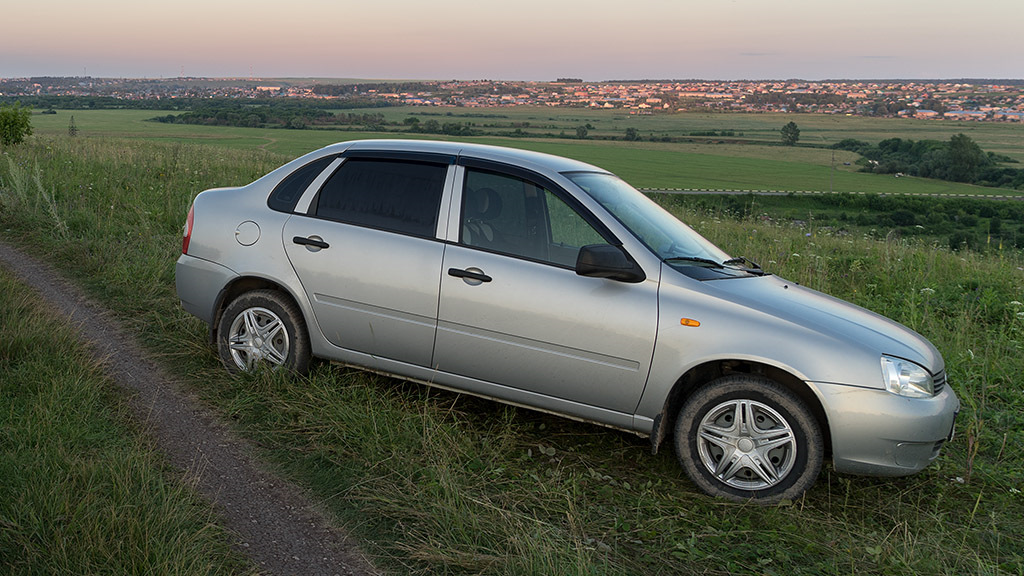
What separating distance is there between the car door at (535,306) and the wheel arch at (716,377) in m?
0.20

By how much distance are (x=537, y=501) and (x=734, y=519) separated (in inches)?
39.0

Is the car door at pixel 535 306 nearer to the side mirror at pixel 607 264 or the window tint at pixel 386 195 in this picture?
the side mirror at pixel 607 264

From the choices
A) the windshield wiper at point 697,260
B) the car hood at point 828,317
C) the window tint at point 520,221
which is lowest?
the car hood at point 828,317

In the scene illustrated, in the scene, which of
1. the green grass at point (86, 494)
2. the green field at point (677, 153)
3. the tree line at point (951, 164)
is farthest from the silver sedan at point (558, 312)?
the tree line at point (951, 164)

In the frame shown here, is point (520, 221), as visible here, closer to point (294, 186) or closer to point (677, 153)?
point (294, 186)

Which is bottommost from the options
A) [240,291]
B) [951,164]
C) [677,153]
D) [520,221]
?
[240,291]

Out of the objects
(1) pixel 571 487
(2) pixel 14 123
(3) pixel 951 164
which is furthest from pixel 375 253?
(3) pixel 951 164

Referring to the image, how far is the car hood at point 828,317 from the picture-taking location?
14.1 ft

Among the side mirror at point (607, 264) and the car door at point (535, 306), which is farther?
the car door at point (535, 306)

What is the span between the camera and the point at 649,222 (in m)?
5.08

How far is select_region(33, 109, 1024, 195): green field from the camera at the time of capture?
6650 centimetres

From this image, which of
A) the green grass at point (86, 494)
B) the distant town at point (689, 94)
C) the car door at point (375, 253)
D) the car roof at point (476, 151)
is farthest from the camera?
the distant town at point (689, 94)

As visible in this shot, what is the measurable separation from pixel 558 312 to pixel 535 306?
0.14m

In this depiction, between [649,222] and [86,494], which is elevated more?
[649,222]
